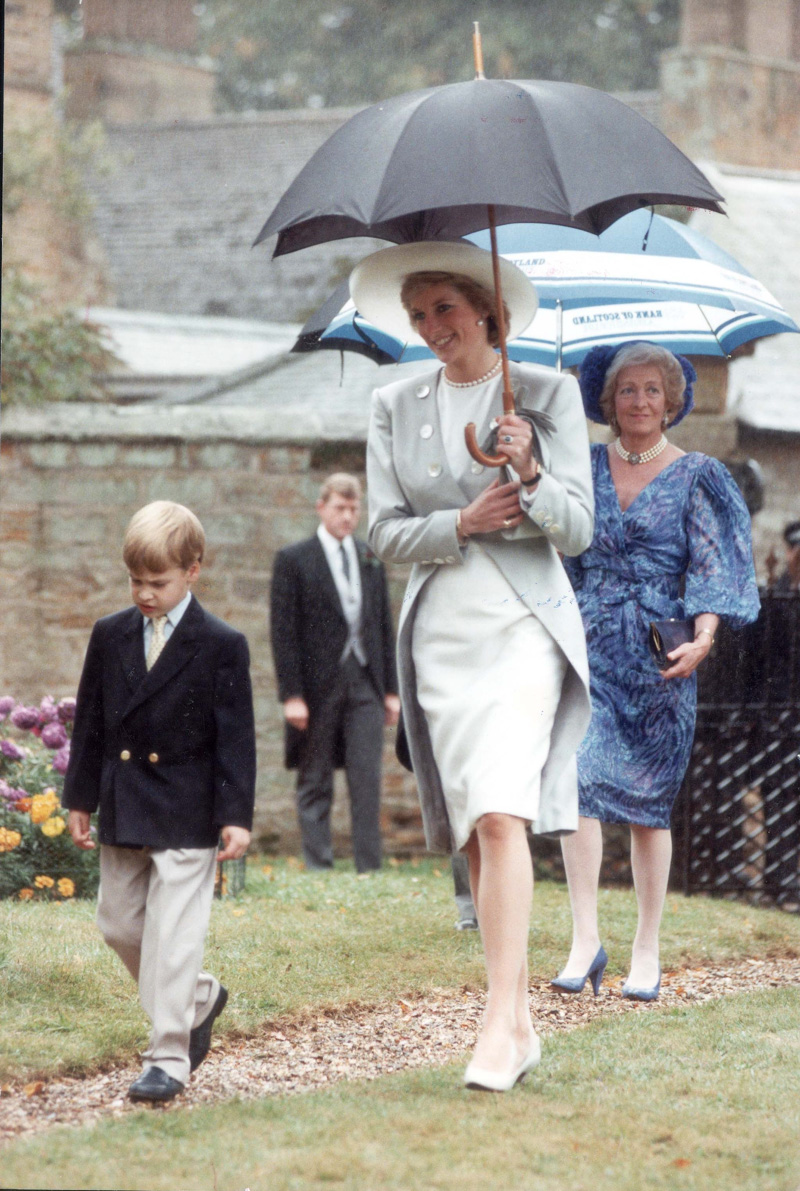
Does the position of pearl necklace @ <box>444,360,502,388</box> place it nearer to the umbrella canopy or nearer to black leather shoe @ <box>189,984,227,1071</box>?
the umbrella canopy

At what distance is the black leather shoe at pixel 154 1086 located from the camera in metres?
3.82

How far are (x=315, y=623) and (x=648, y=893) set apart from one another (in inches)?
174

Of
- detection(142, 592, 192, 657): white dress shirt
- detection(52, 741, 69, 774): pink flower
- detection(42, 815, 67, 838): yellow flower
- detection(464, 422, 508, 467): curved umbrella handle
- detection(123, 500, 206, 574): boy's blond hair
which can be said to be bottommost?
detection(42, 815, 67, 838): yellow flower

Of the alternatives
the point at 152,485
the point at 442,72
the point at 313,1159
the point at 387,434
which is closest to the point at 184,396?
→ the point at 152,485

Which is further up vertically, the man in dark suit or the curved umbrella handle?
the curved umbrella handle

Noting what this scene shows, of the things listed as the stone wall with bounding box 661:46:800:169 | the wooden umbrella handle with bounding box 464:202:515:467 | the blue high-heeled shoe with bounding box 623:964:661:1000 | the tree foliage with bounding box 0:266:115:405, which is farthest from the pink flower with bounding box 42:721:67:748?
the stone wall with bounding box 661:46:800:169

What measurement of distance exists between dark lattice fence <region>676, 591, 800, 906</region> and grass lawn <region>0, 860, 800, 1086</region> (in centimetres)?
41

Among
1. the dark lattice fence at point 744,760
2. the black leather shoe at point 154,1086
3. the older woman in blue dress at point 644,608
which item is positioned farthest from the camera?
the dark lattice fence at point 744,760

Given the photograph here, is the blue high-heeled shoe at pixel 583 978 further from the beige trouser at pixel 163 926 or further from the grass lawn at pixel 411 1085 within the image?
the beige trouser at pixel 163 926

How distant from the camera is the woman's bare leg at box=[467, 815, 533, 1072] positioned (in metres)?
3.92

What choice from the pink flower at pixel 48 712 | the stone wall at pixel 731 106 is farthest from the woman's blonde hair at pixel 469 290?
the stone wall at pixel 731 106

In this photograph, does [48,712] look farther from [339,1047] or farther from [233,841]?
[233,841]

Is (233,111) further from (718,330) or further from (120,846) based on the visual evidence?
(120,846)

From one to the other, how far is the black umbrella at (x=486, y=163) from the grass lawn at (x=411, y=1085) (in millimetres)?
1511
